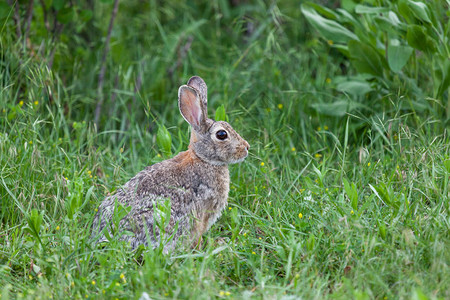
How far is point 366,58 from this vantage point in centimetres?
546

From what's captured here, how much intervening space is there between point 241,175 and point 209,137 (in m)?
0.57

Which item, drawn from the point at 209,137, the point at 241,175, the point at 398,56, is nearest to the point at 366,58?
the point at 398,56

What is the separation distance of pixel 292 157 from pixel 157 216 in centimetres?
184

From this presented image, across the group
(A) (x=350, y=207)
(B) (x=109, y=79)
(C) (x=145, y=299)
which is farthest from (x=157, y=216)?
(B) (x=109, y=79)

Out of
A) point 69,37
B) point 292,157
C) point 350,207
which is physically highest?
point 69,37

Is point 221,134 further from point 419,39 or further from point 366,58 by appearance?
point 419,39

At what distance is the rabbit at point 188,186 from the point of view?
418 cm

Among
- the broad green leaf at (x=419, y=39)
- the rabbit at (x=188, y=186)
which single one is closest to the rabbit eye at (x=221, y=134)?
the rabbit at (x=188, y=186)

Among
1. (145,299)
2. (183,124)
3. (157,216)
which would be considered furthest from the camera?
(183,124)

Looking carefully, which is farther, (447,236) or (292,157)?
(292,157)

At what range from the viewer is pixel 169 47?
23.1 feet

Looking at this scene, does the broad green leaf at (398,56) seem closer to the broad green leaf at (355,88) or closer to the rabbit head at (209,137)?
the broad green leaf at (355,88)

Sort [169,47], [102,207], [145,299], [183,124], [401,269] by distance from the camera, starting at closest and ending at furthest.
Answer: [145,299] < [401,269] < [102,207] < [183,124] < [169,47]

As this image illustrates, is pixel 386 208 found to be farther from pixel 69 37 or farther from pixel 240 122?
pixel 69 37
